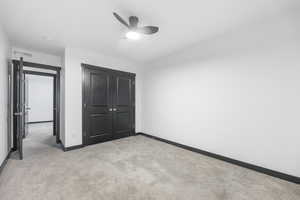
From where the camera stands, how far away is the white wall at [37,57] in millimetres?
3275

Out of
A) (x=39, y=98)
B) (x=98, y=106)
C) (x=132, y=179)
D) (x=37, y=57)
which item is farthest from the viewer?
(x=39, y=98)

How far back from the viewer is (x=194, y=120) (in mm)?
3283

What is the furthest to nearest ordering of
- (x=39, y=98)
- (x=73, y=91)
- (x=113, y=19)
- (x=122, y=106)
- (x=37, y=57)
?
(x=39, y=98) < (x=122, y=106) < (x=37, y=57) < (x=73, y=91) < (x=113, y=19)

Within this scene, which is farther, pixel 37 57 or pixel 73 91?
pixel 37 57

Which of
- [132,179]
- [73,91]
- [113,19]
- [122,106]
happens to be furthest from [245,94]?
[73,91]

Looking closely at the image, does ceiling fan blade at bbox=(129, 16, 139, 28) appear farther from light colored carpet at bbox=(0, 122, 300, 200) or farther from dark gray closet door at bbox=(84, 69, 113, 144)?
light colored carpet at bbox=(0, 122, 300, 200)

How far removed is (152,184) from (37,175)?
1.87m

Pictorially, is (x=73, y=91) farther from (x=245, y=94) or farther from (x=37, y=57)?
(x=245, y=94)

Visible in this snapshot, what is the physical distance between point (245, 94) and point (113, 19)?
8.96 ft

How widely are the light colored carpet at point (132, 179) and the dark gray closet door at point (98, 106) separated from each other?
723mm

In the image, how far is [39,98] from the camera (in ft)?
23.2

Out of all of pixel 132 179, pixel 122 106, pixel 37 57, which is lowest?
pixel 132 179

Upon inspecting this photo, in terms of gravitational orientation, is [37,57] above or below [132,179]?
above

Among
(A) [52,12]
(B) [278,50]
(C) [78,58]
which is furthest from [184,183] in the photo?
(C) [78,58]
